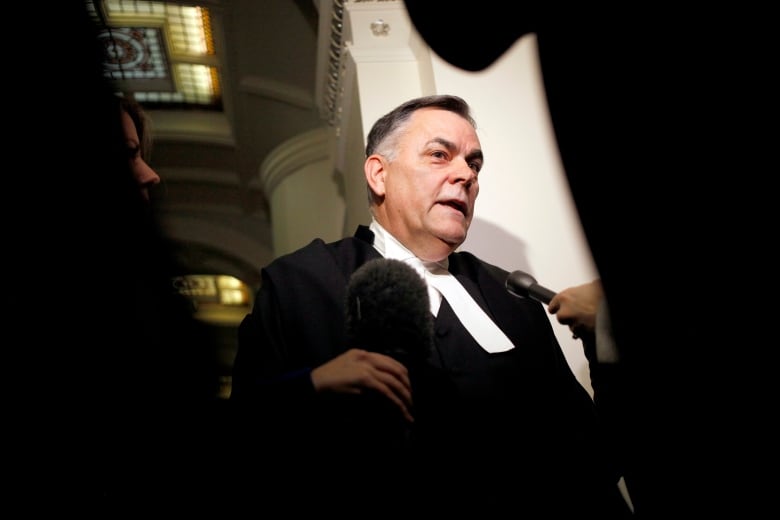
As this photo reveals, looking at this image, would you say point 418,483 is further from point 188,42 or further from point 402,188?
point 188,42

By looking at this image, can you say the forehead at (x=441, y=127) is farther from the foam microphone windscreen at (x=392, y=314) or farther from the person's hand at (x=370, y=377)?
the person's hand at (x=370, y=377)

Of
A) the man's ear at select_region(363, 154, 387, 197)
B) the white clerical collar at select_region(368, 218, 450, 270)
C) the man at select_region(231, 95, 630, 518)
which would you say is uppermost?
the man's ear at select_region(363, 154, 387, 197)

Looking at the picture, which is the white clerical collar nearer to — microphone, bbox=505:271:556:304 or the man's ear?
the man's ear

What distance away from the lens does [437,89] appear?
2746 mm

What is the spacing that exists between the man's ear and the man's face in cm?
2

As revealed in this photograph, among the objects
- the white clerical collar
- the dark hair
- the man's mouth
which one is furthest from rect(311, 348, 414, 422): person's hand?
the dark hair

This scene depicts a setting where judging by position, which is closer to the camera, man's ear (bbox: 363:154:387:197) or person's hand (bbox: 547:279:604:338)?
person's hand (bbox: 547:279:604:338)

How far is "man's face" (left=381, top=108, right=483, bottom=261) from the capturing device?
206cm

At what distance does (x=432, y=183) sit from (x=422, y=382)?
2.58ft

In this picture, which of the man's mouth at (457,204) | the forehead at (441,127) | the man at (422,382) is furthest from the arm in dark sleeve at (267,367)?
the forehead at (441,127)

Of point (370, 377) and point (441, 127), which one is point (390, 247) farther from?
point (370, 377)

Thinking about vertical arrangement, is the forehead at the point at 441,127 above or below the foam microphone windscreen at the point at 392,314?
above

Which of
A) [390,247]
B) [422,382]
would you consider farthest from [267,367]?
[390,247]

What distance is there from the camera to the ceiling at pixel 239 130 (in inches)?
198
